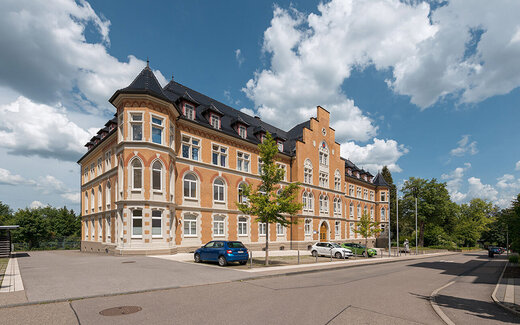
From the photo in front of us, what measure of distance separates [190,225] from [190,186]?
359 cm

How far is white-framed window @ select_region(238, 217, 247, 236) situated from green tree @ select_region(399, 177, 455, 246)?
132 ft

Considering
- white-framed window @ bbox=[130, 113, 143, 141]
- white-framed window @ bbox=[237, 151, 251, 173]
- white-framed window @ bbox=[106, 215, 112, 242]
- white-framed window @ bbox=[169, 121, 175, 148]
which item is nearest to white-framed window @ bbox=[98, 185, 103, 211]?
white-framed window @ bbox=[106, 215, 112, 242]

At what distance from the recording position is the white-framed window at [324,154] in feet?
144

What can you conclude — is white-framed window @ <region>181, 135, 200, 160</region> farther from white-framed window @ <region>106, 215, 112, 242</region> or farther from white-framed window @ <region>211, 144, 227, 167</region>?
white-framed window @ <region>106, 215, 112, 242</region>

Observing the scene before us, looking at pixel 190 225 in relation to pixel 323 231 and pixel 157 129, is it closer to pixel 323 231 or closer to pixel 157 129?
pixel 157 129

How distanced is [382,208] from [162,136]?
52510mm

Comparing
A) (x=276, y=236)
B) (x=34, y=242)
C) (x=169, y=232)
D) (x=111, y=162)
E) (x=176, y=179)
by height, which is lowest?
(x=34, y=242)

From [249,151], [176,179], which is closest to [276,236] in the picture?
[249,151]

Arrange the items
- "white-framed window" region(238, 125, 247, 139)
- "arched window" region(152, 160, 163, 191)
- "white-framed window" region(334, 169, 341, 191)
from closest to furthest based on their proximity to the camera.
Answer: "arched window" region(152, 160, 163, 191) → "white-framed window" region(238, 125, 247, 139) → "white-framed window" region(334, 169, 341, 191)

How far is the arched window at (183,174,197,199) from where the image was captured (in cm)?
2725

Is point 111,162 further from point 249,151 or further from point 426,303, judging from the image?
point 426,303

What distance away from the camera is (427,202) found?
2255 inches

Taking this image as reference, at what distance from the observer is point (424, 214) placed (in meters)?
57.4

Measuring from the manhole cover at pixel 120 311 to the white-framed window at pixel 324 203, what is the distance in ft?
123
